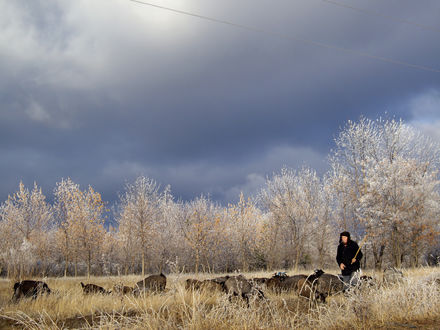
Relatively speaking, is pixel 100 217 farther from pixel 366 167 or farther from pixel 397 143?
pixel 397 143

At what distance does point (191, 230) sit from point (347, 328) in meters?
29.4

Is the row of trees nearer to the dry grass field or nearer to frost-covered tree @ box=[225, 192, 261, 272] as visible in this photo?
frost-covered tree @ box=[225, 192, 261, 272]


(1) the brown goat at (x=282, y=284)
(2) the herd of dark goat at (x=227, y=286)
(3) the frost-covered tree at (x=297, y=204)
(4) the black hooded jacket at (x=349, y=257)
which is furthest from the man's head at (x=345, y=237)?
(3) the frost-covered tree at (x=297, y=204)

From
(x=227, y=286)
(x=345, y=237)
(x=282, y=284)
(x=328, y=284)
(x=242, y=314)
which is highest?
(x=345, y=237)

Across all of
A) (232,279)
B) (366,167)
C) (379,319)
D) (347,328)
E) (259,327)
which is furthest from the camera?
(366,167)

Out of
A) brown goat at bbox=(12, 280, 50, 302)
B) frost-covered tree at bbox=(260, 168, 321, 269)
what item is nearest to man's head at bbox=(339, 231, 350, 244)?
brown goat at bbox=(12, 280, 50, 302)

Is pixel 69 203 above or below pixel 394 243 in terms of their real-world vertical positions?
above

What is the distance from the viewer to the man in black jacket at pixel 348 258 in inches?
342

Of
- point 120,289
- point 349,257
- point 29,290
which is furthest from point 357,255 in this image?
point 29,290

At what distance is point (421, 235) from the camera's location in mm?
26562

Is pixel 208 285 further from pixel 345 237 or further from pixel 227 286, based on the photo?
pixel 345 237

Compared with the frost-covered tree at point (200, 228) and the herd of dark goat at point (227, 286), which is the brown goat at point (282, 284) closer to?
the herd of dark goat at point (227, 286)

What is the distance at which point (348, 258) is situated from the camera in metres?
8.80

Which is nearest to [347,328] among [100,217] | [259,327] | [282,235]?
[259,327]
